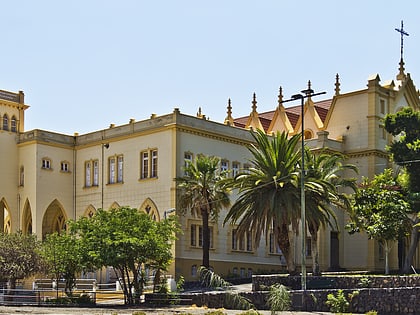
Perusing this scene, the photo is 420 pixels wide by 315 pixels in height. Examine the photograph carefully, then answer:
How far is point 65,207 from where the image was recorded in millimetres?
64062

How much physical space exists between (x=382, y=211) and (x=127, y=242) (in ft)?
57.0

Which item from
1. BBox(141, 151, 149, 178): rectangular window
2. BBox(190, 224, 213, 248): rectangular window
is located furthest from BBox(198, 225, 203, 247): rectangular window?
BBox(141, 151, 149, 178): rectangular window

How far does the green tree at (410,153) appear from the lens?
53969mm

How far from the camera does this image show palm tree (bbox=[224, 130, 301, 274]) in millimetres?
47312

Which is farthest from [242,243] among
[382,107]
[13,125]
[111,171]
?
[13,125]

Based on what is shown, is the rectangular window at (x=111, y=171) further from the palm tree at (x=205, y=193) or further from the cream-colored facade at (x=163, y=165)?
the palm tree at (x=205, y=193)

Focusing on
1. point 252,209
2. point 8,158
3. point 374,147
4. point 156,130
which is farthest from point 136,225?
point 374,147

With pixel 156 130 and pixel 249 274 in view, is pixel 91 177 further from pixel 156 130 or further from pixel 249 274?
pixel 249 274

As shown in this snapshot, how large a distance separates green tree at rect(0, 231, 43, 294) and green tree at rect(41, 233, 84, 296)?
5.15ft

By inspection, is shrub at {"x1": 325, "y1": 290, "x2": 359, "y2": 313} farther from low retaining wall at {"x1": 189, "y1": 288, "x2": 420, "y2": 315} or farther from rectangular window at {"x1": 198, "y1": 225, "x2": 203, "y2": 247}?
rectangular window at {"x1": 198, "y1": 225, "x2": 203, "y2": 247}

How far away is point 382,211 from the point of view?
5266 centimetres

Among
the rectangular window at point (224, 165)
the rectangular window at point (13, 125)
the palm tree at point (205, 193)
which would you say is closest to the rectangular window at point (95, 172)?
the rectangular window at point (13, 125)

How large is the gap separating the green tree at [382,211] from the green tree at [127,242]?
12217 mm

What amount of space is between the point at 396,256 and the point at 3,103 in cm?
3430
